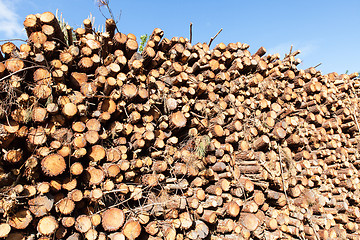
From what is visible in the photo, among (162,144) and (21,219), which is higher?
(162,144)

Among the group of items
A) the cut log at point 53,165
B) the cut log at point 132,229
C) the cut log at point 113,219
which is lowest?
the cut log at point 132,229

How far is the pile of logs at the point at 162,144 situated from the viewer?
2.22m

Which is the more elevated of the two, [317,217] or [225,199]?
[225,199]

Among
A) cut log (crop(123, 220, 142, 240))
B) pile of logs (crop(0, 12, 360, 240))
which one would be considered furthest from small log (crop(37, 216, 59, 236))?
cut log (crop(123, 220, 142, 240))

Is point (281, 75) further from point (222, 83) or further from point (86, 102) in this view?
point (86, 102)

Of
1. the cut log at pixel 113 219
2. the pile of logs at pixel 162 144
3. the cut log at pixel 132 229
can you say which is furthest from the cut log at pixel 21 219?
the cut log at pixel 132 229

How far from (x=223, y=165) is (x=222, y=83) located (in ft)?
4.07

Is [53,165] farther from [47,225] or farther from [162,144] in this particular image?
[162,144]

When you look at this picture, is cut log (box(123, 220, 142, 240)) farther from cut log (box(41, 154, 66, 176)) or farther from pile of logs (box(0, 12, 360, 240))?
cut log (box(41, 154, 66, 176))

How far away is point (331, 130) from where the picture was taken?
4594mm

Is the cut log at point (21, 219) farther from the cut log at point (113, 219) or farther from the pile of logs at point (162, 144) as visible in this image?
the cut log at point (113, 219)

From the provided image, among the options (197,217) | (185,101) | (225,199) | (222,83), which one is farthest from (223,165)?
(222,83)

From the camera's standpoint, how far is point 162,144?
2.94 m

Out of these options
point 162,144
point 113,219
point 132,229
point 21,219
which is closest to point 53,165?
point 21,219
